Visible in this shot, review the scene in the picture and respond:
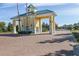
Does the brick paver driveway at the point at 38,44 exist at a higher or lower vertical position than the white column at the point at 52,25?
lower

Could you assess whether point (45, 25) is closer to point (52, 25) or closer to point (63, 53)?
point (52, 25)

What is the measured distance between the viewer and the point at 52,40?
731 cm

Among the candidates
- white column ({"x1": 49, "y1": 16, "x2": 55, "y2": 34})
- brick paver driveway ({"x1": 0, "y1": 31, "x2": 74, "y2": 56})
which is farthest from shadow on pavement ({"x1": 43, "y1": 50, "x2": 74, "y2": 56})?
white column ({"x1": 49, "y1": 16, "x2": 55, "y2": 34})

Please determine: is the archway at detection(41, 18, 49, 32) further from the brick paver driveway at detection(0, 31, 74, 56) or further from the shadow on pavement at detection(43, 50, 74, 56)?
the shadow on pavement at detection(43, 50, 74, 56)

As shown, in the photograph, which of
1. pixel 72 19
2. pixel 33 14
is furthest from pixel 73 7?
pixel 33 14

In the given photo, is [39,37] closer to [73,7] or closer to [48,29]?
[48,29]

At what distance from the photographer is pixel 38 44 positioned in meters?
7.29

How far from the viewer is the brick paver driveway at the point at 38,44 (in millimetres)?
7227

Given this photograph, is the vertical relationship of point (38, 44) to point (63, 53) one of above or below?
above

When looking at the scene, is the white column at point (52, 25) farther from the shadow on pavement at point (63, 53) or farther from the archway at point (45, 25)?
the shadow on pavement at point (63, 53)

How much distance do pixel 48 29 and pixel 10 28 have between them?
59 centimetres

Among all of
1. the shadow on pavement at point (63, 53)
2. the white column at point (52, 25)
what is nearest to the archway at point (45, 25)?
the white column at point (52, 25)

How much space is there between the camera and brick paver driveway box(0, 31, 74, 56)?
7.23 meters

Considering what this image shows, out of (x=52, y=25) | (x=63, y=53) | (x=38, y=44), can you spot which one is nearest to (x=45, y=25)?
(x=52, y=25)
